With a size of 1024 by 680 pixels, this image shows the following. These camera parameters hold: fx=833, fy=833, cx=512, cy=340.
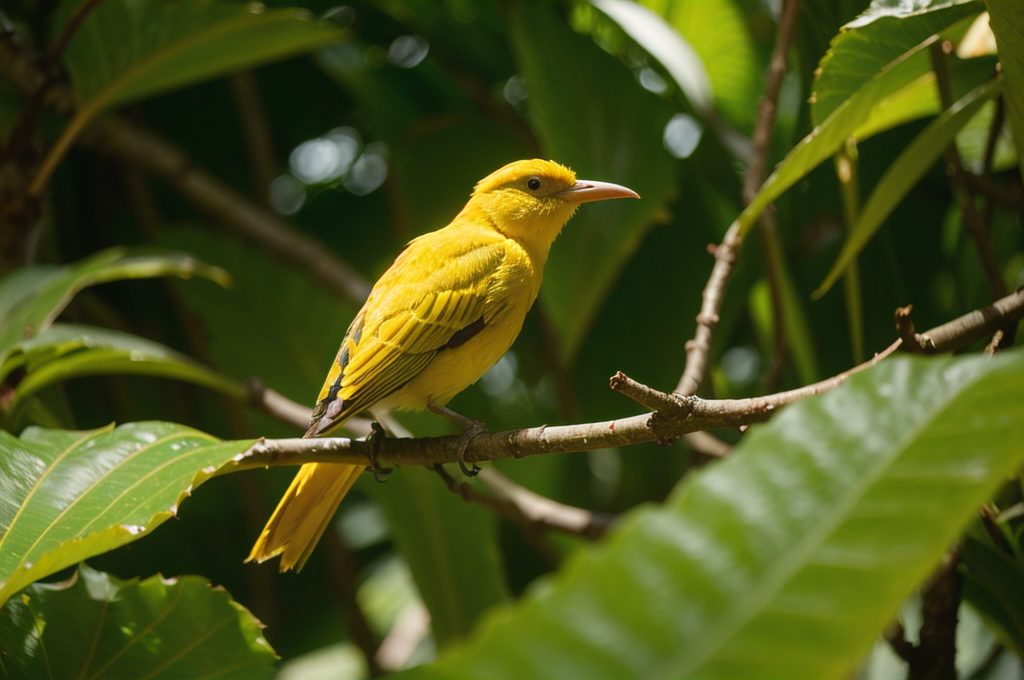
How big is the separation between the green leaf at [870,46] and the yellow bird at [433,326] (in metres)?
0.60

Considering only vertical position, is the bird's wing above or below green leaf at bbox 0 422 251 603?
above

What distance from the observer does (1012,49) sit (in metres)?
1.50

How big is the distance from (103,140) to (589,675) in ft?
10.7

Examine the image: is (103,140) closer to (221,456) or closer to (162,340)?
(162,340)

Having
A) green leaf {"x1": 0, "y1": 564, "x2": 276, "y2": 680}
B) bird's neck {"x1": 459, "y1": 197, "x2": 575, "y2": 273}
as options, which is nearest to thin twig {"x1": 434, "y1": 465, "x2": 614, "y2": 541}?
bird's neck {"x1": 459, "y1": 197, "x2": 575, "y2": 273}

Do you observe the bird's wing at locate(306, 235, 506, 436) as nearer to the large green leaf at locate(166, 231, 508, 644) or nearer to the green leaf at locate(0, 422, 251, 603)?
the green leaf at locate(0, 422, 251, 603)

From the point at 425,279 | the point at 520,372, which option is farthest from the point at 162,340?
the point at 425,279

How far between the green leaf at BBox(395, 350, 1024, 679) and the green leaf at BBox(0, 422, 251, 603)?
0.75 m

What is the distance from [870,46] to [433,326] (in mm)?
1102

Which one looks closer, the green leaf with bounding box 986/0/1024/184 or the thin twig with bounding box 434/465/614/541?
the green leaf with bounding box 986/0/1024/184

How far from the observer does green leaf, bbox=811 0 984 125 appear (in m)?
1.63

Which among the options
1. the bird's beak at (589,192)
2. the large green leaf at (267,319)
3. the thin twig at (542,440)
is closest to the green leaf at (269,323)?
the large green leaf at (267,319)

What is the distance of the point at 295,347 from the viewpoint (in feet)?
9.73

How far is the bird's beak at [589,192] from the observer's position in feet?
7.40
